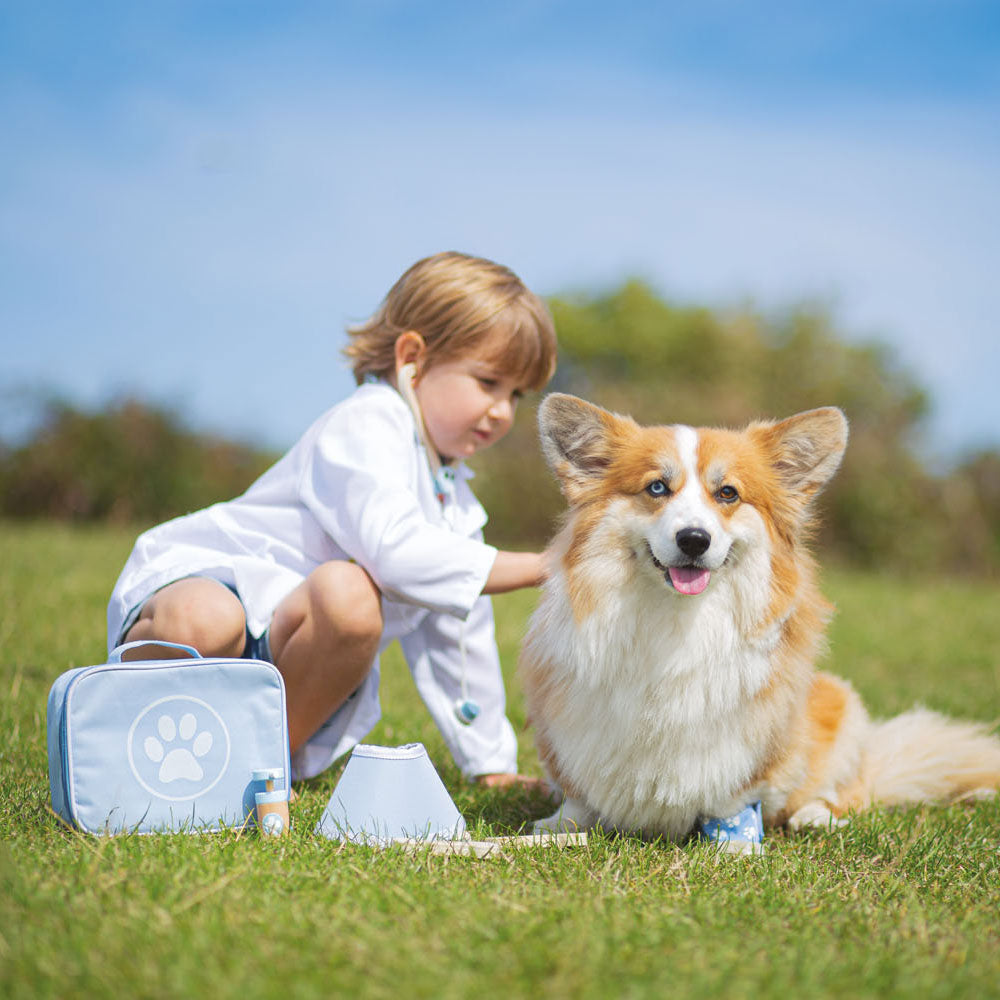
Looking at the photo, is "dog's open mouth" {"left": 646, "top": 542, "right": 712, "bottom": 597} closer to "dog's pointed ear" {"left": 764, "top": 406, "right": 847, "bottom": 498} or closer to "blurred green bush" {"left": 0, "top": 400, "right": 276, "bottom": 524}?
"dog's pointed ear" {"left": 764, "top": 406, "right": 847, "bottom": 498}

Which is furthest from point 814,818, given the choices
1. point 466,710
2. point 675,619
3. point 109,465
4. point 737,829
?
point 109,465

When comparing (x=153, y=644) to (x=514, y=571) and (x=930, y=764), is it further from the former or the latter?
(x=930, y=764)

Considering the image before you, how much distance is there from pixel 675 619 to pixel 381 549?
2.86ft

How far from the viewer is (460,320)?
10.8 ft

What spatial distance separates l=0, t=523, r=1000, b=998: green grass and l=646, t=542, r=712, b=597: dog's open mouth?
0.67 m

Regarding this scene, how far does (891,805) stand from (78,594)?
4764 millimetres

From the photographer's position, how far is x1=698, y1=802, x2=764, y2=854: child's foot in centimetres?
261

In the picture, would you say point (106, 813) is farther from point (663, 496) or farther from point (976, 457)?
point (976, 457)

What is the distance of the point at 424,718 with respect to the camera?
4.22m

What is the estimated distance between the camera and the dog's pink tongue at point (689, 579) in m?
2.45

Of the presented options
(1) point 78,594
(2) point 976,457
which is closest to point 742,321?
(2) point 976,457

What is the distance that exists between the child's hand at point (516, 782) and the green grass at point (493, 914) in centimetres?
15

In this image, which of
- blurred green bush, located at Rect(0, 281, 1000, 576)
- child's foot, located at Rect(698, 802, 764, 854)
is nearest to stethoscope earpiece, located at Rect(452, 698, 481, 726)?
child's foot, located at Rect(698, 802, 764, 854)

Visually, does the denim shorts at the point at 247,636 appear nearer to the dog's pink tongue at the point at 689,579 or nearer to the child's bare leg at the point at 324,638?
the child's bare leg at the point at 324,638
